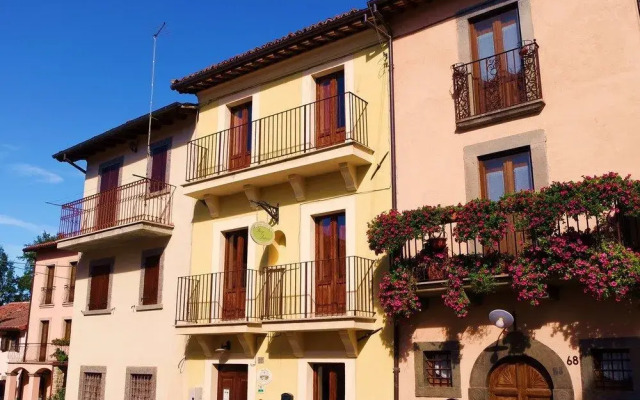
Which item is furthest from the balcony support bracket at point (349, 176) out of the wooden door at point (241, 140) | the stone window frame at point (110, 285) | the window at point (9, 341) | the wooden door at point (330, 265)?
the window at point (9, 341)

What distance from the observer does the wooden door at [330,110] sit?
13.8 meters

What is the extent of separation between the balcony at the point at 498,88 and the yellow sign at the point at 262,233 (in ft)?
14.8

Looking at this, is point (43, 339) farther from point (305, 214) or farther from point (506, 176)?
point (506, 176)

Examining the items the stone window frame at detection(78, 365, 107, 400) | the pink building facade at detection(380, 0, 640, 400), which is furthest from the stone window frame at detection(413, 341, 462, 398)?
the stone window frame at detection(78, 365, 107, 400)

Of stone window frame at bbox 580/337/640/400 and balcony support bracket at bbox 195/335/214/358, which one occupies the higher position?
balcony support bracket at bbox 195/335/214/358

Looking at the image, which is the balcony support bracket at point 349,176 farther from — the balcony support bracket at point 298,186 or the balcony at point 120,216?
the balcony at point 120,216

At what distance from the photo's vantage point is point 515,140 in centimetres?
1110

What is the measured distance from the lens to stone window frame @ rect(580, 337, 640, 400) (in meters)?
9.28

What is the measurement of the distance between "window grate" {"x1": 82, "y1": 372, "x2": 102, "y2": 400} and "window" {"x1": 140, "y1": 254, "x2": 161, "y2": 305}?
2.68m

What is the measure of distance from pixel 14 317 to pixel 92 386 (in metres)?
23.6

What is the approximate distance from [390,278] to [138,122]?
9.59m

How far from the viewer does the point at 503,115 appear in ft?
36.9

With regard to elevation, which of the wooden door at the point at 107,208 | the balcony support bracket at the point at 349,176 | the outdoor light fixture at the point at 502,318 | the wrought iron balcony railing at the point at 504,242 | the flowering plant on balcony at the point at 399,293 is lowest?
the outdoor light fixture at the point at 502,318

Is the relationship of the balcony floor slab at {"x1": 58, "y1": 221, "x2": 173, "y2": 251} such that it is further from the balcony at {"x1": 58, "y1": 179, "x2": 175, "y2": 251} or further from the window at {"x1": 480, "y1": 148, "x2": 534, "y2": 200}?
the window at {"x1": 480, "y1": 148, "x2": 534, "y2": 200}
